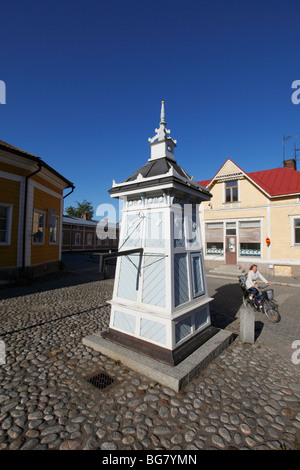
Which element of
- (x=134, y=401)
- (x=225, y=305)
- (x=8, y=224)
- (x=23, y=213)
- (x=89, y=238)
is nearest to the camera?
(x=134, y=401)

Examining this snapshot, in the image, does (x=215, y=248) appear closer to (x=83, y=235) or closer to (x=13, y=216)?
(x=13, y=216)

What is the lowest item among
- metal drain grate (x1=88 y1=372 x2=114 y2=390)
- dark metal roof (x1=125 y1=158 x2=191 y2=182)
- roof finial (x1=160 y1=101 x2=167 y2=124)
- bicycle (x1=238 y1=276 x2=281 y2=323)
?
metal drain grate (x1=88 y1=372 x2=114 y2=390)

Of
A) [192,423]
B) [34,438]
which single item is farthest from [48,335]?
[192,423]

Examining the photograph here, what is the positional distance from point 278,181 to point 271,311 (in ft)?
43.6

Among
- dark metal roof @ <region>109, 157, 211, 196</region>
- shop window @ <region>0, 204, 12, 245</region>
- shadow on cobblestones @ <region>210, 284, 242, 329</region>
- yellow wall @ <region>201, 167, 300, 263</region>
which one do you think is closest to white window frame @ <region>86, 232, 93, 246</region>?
yellow wall @ <region>201, 167, 300, 263</region>

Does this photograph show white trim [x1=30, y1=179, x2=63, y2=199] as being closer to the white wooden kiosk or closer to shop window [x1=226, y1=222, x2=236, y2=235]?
the white wooden kiosk

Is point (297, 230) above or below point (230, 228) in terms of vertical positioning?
below

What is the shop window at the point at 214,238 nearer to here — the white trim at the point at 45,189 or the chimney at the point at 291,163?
the chimney at the point at 291,163

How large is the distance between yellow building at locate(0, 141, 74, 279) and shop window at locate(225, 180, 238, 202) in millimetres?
12803

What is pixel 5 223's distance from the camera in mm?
10539

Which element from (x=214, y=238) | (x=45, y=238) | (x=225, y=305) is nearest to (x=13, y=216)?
(x=45, y=238)

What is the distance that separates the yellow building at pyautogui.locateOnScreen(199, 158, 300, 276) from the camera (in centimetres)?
1513

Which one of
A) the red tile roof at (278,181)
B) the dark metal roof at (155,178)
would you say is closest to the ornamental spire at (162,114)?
the dark metal roof at (155,178)

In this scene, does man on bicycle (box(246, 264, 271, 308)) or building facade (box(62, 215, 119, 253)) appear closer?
man on bicycle (box(246, 264, 271, 308))
